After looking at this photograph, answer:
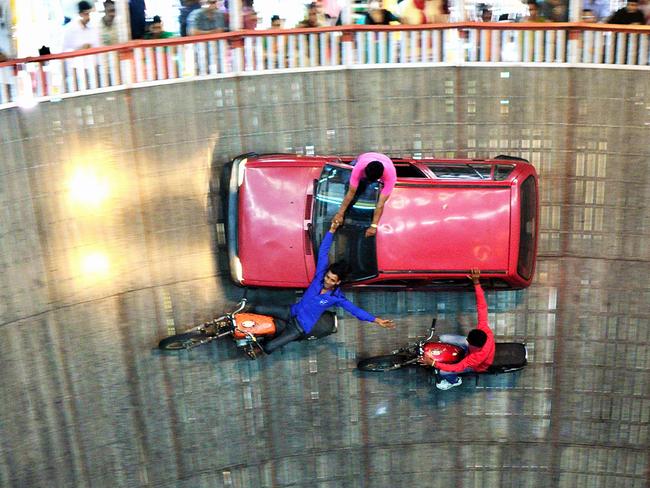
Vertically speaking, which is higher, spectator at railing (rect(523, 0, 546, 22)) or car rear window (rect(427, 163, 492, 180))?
spectator at railing (rect(523, 0, 546, 22))

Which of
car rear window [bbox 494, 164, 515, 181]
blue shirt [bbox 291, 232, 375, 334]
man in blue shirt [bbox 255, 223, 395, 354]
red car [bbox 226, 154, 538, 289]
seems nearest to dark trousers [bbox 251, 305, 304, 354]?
man in blue shirt [bbox 255, 223, 395, 354]

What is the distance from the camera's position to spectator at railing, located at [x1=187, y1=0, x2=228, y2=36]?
33.0 ft

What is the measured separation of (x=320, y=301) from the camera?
9562 mm

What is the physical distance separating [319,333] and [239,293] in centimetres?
116

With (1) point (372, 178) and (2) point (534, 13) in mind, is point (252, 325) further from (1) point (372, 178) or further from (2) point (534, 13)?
(2) point (534, 13)

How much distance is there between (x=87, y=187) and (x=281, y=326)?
9.54ft

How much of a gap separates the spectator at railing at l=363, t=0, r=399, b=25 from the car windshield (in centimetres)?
213

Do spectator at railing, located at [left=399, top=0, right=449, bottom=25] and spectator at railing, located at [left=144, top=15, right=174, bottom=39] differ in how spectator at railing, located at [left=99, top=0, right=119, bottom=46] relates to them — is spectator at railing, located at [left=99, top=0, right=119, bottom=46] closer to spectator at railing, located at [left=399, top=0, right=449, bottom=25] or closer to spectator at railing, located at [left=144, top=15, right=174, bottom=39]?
spectator at railing, located at [left=144, top=15, right=174, bottom=39]

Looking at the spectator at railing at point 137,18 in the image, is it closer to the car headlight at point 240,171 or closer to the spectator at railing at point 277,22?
the spectator at railing at point 277,22

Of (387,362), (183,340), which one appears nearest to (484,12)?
(387,362)

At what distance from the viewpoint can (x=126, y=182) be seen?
1009 centimetres

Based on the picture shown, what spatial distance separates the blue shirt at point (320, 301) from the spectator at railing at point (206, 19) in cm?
305

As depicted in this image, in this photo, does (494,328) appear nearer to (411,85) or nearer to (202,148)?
(411,85)

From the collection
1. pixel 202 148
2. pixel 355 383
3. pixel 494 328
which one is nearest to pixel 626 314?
pixel 494 328
